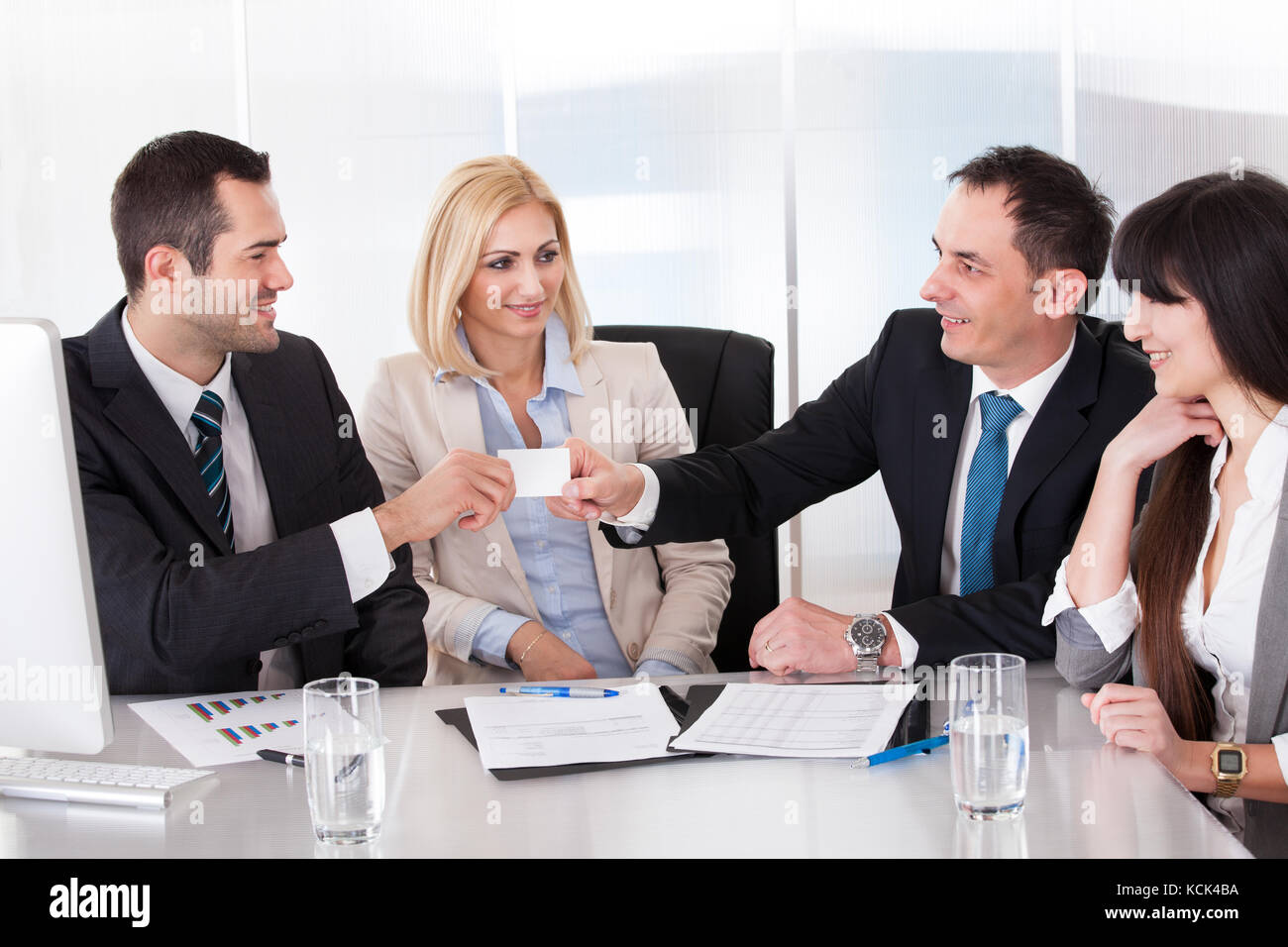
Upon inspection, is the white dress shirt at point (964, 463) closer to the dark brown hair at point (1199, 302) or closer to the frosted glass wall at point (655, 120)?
the dark brown hair at point (1199, 302)

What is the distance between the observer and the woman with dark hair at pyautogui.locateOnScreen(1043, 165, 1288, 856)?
5.11 ft

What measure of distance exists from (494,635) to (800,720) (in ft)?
2.86

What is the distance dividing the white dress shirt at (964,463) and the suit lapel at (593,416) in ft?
0.64

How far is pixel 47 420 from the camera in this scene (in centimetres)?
116

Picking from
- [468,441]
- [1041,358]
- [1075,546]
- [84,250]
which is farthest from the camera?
[84,250]

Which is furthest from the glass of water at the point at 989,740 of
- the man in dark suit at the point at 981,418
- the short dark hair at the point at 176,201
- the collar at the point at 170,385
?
the short dark hair at the point at 176,201

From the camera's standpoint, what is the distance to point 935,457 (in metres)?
2.19

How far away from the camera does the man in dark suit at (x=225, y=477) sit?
68.9 inches

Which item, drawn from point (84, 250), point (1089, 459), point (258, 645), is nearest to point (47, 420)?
point (258, 645)

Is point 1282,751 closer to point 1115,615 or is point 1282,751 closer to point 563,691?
point 1115,615

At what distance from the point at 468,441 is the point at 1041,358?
1083mm

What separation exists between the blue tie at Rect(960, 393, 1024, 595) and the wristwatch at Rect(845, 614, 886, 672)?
429 millimetres

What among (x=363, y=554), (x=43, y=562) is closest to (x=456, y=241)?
(x=363, y=554)

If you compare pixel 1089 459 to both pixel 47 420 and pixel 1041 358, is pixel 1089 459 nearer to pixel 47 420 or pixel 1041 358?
pixel 1041 358
